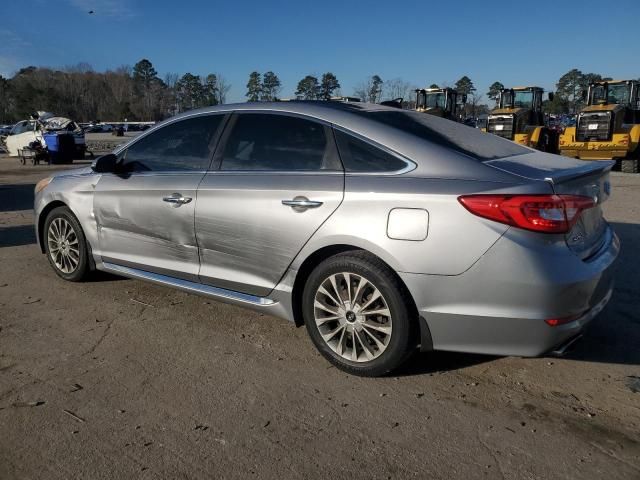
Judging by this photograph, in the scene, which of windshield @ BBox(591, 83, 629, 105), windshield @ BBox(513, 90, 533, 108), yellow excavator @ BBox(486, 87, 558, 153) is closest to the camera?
windshield @ BBox(591, 83, 629, 105)

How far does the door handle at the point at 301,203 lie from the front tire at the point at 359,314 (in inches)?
13.8

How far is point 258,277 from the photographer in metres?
3.58

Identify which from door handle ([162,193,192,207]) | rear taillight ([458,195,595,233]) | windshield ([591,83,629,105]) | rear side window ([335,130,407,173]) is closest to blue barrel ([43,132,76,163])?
door handle ([162,193,192,207])

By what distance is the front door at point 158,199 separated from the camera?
3.96 meters

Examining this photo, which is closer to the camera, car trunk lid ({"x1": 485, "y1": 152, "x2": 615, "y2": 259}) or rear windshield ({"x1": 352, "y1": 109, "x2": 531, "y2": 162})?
car trunk lid ({"x1": 485, "y1": 152, "x2": 615, "y2": 259})

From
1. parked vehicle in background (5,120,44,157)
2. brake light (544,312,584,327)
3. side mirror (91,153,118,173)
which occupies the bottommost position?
brake light (544,312,584,327)

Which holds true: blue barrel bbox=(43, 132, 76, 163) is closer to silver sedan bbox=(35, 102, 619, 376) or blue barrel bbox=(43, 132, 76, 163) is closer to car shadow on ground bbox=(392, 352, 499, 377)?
silver sedan bbox=(35, 102, 619, 376)

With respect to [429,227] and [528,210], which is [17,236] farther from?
[528,210]

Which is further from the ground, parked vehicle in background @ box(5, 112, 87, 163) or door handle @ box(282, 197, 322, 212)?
parked vehicle in background @ box(5, 112, 87, 163)

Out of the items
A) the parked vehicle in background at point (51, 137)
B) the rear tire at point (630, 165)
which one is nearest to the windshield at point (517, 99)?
the rear tire at point (630, 165)

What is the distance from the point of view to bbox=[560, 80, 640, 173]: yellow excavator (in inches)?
671

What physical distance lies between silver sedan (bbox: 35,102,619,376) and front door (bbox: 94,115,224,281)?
0.5 inches

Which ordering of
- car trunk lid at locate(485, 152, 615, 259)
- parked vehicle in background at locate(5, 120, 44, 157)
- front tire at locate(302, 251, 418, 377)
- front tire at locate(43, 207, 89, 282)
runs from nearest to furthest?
car trunk lid at locate(485, 152, 615, 259), front tire at locate(302, 251, 418, 377), front tire at locate(43, 207, 89, 282), parked vehicle in background at locate(5, 120, 44, 157)

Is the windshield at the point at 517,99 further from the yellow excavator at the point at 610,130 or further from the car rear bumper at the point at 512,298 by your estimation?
the car rear bumper at the point at 512,298
